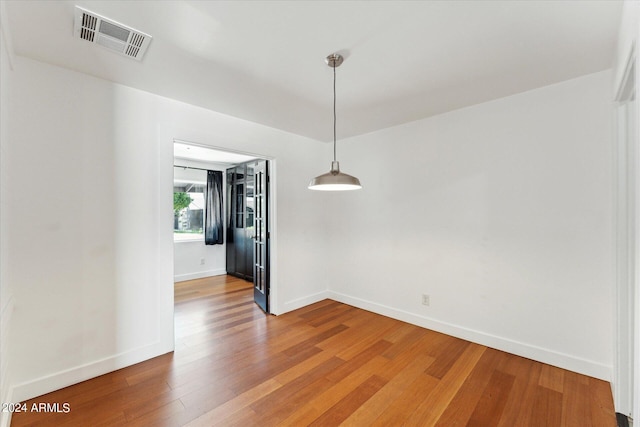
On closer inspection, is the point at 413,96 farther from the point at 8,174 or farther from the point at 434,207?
the point at 8,174

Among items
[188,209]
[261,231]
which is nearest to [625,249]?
[261,231]

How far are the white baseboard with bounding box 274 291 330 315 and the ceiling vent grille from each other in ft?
10.6

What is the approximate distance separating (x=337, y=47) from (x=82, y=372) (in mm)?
3315

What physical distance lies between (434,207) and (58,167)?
3699 mm

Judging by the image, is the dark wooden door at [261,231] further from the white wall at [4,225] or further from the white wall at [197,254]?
the white wall at [4,225]

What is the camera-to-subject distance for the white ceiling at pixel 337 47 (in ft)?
5.16

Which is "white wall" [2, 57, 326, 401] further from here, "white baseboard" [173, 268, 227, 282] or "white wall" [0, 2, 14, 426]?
"white baseboard" [173, 268, 227, 282]

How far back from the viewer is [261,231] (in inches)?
156

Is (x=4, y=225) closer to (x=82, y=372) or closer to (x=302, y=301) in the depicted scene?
(x=82, y=372)

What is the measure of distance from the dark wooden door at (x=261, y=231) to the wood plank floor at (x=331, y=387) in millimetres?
847

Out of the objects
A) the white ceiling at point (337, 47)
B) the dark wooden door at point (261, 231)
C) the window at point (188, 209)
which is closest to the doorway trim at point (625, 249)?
A: the white ceiling at point (337, 47)

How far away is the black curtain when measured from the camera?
5988mm

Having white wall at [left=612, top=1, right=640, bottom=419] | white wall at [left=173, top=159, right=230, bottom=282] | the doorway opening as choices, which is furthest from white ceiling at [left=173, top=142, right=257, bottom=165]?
white wall at [left=612, top=1, right=640, bottom=419]

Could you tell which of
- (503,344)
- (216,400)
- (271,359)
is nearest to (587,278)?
(503,344)
